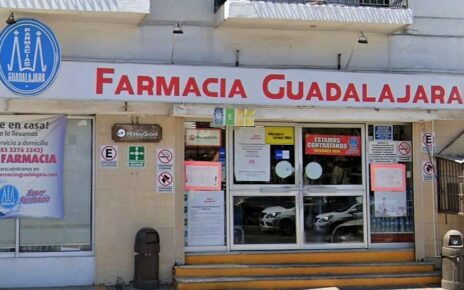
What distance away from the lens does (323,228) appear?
1027cm

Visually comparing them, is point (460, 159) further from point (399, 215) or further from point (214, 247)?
point (214, 247)

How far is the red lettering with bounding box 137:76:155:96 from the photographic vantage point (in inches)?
350

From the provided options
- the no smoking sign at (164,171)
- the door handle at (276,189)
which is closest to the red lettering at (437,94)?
the door handle at (276,189)

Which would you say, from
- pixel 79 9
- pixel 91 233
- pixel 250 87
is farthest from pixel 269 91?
pixel 91 233

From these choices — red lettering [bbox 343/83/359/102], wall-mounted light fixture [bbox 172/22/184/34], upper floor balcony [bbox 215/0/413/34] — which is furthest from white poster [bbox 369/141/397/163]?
wall-mounted light fixture [bbox 172/22/184/34]

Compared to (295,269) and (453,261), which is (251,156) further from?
(453,261)

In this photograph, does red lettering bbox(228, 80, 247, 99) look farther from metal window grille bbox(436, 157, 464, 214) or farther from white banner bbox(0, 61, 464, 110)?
metal window grille bbox(436, 157, 464, 214)

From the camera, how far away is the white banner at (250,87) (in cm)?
873

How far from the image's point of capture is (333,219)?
405 inches

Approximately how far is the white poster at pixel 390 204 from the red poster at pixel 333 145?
834mm

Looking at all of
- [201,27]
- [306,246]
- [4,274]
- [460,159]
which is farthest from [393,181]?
[4,274]

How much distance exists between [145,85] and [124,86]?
0.99ft

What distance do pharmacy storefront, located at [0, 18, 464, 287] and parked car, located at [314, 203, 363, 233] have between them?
0.02m

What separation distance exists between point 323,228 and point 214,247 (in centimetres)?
189
